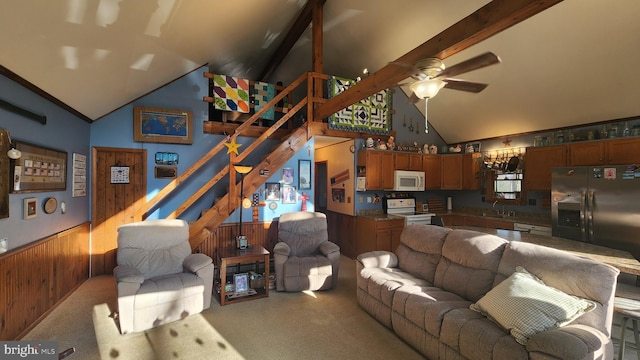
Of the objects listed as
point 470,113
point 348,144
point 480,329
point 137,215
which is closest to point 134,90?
point 137,215

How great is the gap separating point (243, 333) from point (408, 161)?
4.36 metres

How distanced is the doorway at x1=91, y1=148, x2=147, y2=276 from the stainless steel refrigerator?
6562 mm

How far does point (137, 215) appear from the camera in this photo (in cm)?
434

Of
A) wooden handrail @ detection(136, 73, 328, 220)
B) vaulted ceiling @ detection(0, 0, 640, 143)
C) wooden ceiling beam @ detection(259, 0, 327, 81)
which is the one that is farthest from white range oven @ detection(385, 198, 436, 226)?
wooden ceiling beam @ detection(259, 0, 327, 81)

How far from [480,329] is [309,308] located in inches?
72.8

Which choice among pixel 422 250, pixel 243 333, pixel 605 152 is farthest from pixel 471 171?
pixel 243 333

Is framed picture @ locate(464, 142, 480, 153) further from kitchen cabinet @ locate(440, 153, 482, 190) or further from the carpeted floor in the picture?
the carpeted floor

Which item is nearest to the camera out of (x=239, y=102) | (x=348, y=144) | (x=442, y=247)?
(x=442, y=247)

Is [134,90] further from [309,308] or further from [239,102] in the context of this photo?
[309,308]

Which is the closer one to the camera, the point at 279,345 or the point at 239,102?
the point at 279,345

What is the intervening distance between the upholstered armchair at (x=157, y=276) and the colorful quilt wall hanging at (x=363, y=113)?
9.81 ft

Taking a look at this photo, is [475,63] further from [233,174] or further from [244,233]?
[244,233]

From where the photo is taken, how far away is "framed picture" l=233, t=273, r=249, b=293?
348 cm

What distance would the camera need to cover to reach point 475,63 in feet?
6.53
